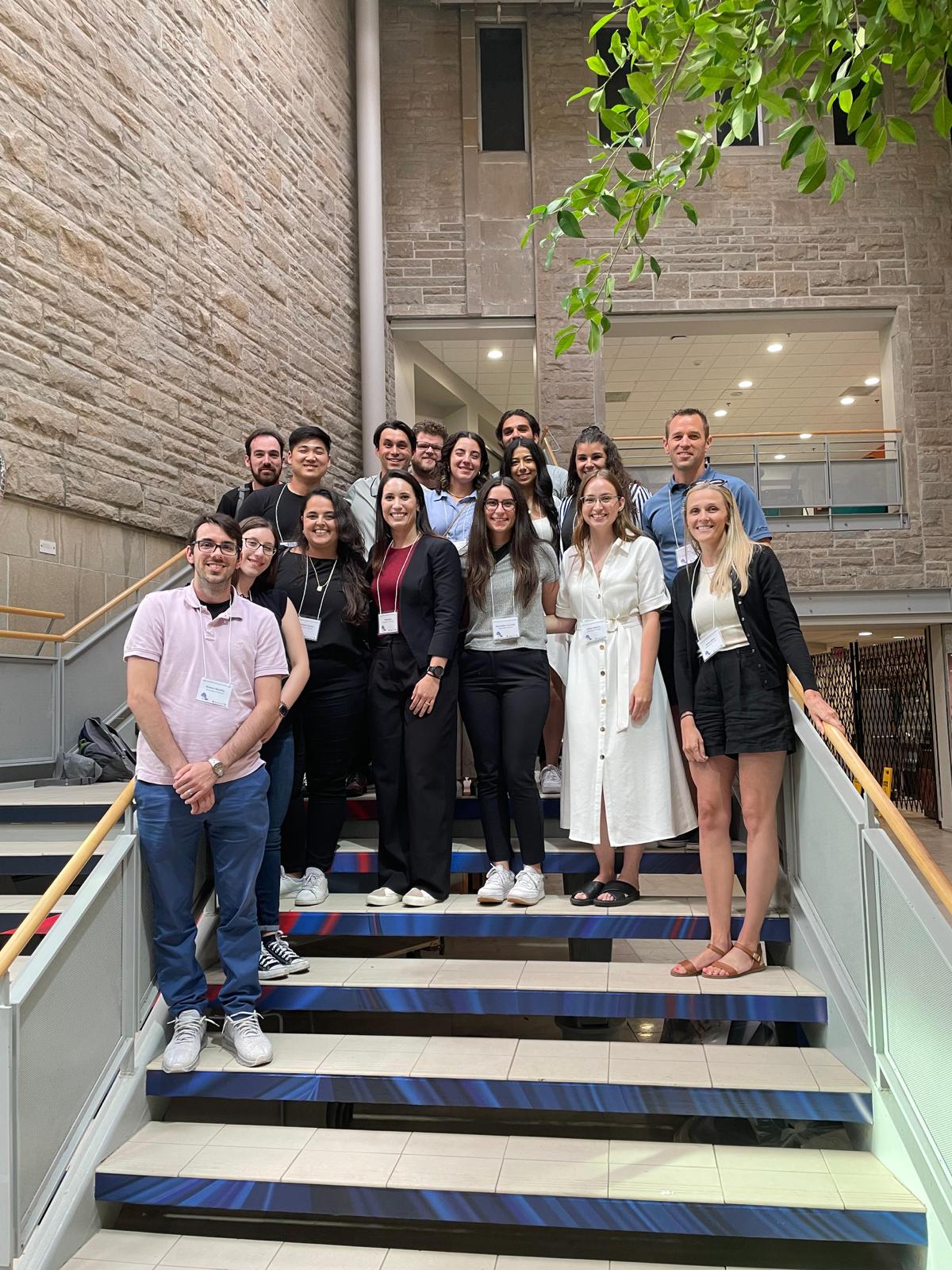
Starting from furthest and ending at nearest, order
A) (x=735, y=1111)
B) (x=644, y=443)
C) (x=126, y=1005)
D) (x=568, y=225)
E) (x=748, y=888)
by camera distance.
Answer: (x=644, y=443) → (x=748, y=888) → (x=126, y=1005) → (x=735, y=1111) → (x=568, y=225)

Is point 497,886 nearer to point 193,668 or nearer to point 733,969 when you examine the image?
A: point 733,969

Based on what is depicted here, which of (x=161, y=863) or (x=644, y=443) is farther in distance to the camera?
(x=644, y=443)

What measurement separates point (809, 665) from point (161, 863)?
→ 7.02ft

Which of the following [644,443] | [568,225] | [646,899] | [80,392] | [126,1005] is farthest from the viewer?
[644,443]

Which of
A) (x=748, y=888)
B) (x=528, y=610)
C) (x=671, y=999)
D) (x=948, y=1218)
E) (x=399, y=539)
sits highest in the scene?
(x=399, y=539)

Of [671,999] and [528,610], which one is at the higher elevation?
[528,610]

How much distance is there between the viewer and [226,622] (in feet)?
10.2

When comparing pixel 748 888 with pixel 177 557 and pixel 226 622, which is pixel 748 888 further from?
pixel 177 557

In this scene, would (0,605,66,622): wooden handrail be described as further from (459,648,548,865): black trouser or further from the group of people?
(459,648,548,865): black trouser

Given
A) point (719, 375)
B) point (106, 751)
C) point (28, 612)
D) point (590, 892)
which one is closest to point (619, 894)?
point (590, 892)

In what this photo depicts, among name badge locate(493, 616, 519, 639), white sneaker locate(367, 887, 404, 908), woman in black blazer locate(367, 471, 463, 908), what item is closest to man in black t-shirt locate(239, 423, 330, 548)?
woman in black blazer locate(367, 471, 463, 908)

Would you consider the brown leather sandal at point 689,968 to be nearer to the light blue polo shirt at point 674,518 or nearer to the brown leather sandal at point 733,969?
the brown leather sandal at point 733,969

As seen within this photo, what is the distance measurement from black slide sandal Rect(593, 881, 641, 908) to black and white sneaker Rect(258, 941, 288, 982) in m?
1.14

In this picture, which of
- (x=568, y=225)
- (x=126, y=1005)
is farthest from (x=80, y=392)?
(x=568, y=225)
